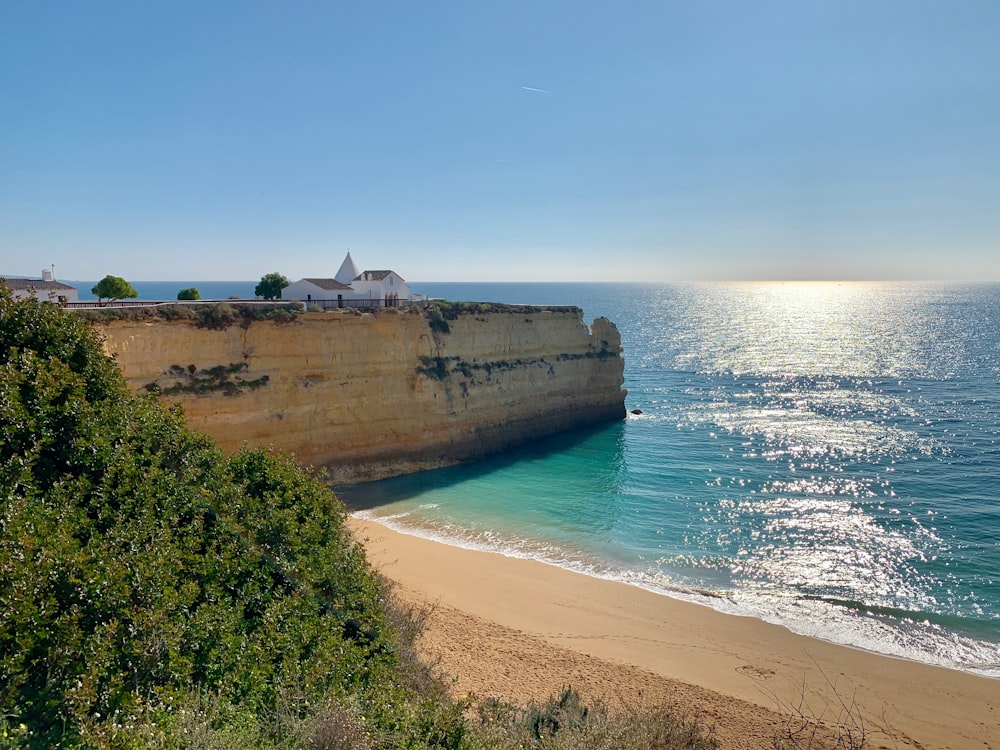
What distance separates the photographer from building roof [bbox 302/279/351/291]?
35.8 m

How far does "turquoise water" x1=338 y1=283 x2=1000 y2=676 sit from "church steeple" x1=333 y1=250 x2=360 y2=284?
54.5 ft

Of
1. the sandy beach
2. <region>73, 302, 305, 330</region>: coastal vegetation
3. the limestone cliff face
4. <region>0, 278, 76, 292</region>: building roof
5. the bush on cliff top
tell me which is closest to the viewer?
the bush on cliff top

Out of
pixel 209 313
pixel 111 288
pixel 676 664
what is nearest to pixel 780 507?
pixel 676 664

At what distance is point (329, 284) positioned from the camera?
36.4 metres

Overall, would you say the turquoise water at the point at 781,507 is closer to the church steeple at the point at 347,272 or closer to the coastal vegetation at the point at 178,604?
the coastal vegetation at the point at 178,604

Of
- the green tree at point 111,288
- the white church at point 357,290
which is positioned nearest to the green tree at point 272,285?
the white church at point 357,290

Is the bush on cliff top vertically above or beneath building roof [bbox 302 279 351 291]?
beneath

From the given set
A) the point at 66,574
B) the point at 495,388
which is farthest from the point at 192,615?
the point at 495,388

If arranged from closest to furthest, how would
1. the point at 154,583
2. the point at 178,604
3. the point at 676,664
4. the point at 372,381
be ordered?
the point at 154,583
the point at 178,604
the point at 676,664
the point at 372,381

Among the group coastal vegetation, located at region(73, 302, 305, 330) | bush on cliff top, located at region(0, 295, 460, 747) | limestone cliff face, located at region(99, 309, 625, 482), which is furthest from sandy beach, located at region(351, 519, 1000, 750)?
coastal vegetation, located at region(73, 302, 305, 330)

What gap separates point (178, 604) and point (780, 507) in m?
23.2

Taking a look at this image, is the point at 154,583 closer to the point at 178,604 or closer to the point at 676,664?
the point at 178,604

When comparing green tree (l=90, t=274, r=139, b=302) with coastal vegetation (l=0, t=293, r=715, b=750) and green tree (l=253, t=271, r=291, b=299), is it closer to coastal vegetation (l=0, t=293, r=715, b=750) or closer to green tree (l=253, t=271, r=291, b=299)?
green tree (l=253, t=271, r=291, b=299)

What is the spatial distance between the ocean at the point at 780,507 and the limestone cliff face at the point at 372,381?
1908 millimetres
